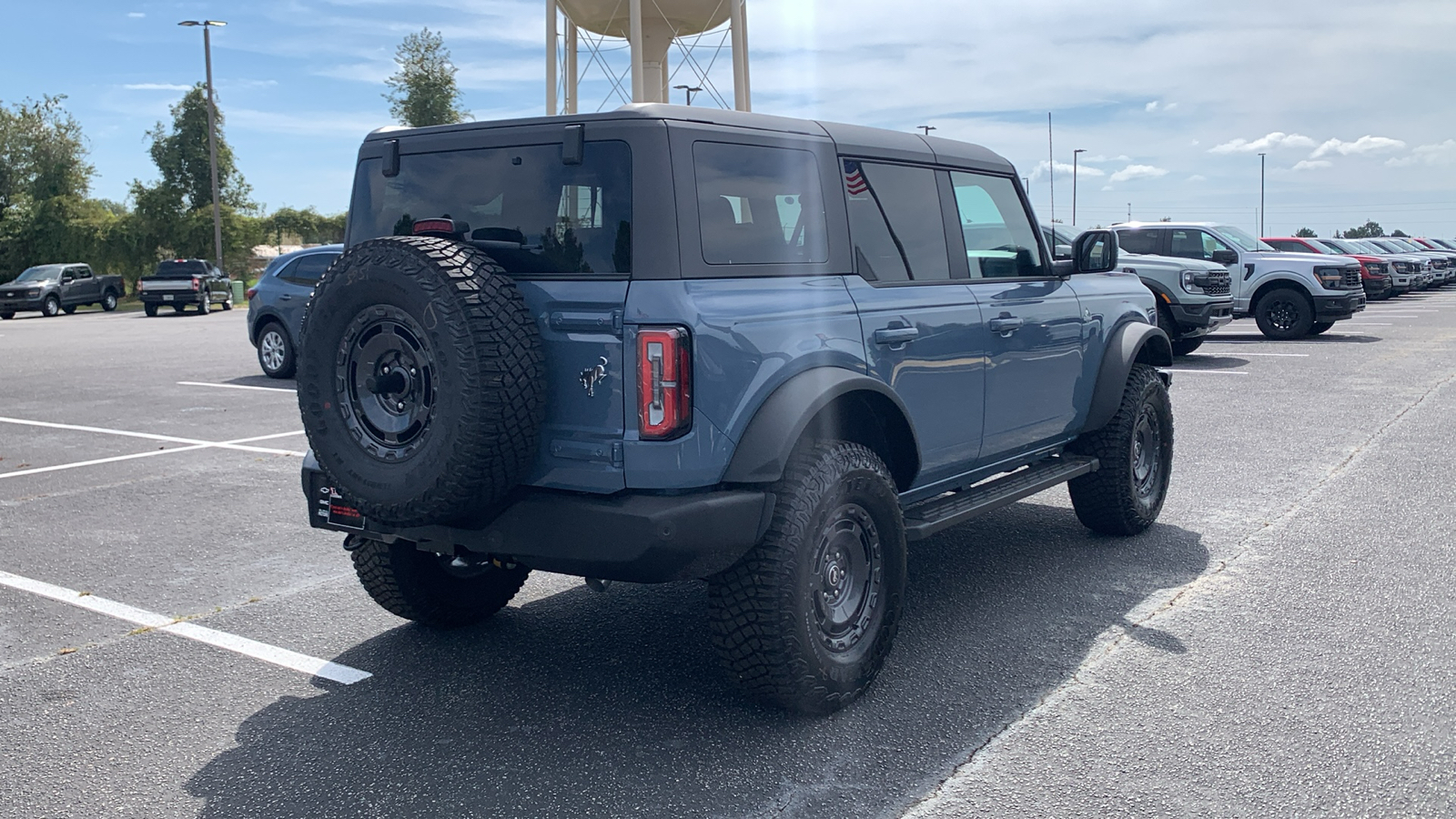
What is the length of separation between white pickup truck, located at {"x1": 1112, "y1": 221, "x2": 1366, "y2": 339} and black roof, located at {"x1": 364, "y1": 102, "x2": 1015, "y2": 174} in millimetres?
13261

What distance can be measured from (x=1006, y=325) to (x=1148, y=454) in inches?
72.9

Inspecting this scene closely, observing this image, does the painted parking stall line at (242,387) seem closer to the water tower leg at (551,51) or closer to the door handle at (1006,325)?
the door handle at (1006,325)

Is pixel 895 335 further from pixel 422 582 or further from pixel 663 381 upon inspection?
pixel 422 582

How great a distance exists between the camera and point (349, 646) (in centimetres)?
468

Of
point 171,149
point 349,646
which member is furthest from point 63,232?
point 349,646

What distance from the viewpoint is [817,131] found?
4469 mm

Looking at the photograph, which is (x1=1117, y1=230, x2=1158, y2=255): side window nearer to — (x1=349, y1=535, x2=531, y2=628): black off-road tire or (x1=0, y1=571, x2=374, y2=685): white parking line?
(x1=349, y1=535, x2=531, y2=628): black off-road tire

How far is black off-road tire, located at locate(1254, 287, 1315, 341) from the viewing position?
18688 mm

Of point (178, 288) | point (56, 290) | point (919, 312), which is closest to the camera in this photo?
point (919, 312)

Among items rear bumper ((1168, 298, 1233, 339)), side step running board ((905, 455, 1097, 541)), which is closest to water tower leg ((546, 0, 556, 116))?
rear bumper ((1168, 298, 1233, 339))

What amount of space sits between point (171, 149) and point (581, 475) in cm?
5149

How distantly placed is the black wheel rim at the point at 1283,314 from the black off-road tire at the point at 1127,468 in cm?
1401

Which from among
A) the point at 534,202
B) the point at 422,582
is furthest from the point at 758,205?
the point at 422,582

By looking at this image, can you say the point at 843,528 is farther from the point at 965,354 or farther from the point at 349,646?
the point at 349,646
